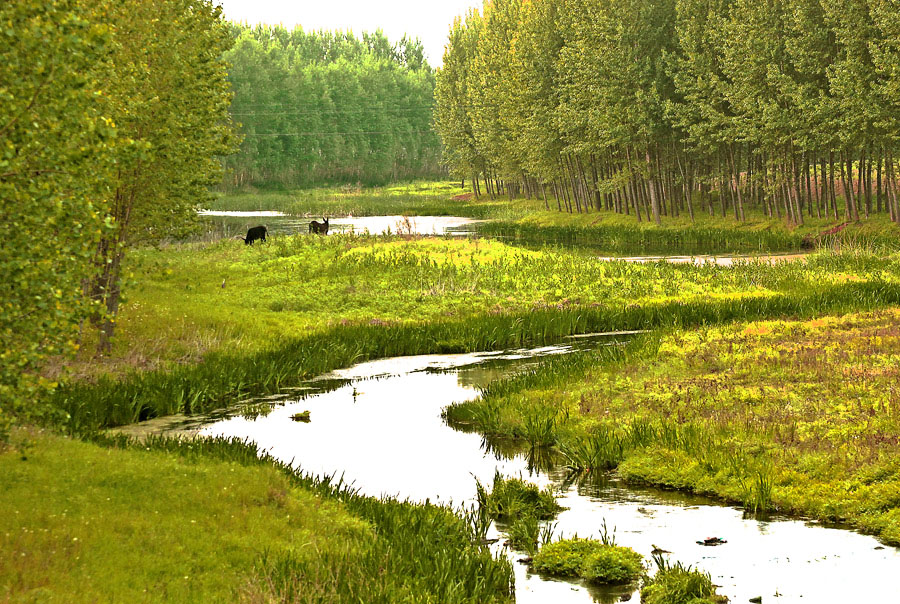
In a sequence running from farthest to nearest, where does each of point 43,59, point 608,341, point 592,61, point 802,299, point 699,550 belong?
1. point 592,61
2. point 802,299
3. point 608,341
4. point 699,550
5. point 43,59

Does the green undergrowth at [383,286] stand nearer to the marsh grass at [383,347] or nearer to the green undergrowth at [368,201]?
the marsh grass at [383,347]

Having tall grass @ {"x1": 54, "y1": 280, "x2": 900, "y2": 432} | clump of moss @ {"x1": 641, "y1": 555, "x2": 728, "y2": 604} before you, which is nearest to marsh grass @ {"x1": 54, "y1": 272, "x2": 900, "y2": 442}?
tall grass @ {"x1": 54, "y1": 280, "x2": 900, "y2": 432}

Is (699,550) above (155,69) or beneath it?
beneath

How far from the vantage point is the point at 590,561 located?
1138 centimetres

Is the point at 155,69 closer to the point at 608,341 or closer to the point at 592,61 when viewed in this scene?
the point at 608,341

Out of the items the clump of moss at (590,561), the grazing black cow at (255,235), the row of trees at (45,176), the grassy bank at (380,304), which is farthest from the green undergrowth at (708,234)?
the row of trees at (45,176)

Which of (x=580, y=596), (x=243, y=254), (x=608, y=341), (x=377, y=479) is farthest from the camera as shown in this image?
(x=243, y=254)

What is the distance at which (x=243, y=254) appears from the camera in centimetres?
4350

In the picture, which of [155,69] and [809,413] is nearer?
[809,413]

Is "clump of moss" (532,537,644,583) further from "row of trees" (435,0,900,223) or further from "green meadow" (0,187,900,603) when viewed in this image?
"row of trees" (435,0,900,223)

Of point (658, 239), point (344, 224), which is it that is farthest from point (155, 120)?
point (344, 224)

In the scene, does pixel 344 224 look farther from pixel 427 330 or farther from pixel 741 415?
pixel 741 415

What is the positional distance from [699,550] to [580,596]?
6.59 ft

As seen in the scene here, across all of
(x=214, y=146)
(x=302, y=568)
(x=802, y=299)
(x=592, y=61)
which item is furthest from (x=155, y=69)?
(x=592, y=61)
